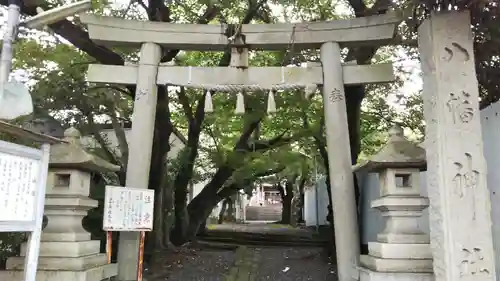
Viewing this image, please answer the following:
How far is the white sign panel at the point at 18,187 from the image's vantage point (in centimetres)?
431

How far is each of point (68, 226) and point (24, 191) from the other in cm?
153

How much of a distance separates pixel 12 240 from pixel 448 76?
20.0 ft

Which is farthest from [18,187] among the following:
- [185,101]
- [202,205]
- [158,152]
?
[202,205]

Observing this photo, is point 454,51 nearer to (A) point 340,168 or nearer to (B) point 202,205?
(A) point 340,168

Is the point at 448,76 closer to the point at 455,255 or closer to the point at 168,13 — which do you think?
the point at 455,255

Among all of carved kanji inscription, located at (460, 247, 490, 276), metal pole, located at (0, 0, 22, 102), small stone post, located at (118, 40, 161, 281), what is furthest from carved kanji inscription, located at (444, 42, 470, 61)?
metal pole, located at (0, 0, 22, 102)

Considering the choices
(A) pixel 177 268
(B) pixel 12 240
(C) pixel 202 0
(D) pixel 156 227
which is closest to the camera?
(B) pixel 12 240

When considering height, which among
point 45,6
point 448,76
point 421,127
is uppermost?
point 45,6

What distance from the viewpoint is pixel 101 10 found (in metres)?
8.66

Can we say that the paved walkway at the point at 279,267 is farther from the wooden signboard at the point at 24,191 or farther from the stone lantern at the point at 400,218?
the wooden signboard at the point at 24,191

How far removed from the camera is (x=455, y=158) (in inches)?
195

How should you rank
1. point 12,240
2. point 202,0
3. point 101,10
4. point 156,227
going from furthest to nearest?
1. point 156,227
2. point 101,10
3. point 202,0
4. point 12,240

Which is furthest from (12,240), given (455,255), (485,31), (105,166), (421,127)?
(421,127)

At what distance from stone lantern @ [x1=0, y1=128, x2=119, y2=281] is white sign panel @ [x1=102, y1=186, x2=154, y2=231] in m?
0.35
